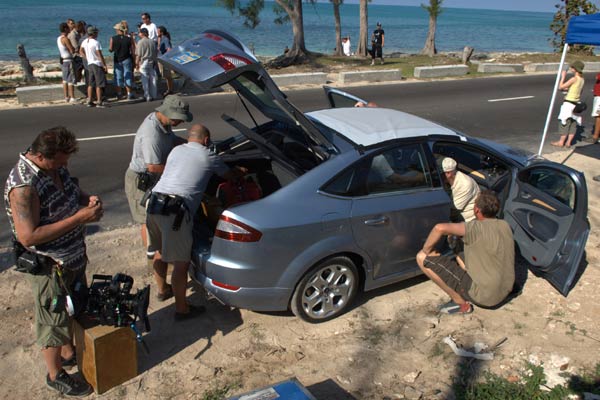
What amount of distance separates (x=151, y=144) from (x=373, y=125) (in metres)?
2.00

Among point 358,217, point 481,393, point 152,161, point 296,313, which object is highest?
point 152,161

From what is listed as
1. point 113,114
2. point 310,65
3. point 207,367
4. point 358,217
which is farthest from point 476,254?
point 310,65

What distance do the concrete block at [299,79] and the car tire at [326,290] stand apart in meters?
12.4

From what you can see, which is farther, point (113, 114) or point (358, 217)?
point (113, 114)

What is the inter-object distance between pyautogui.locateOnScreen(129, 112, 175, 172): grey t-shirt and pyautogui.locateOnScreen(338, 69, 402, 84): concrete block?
43.1 ft

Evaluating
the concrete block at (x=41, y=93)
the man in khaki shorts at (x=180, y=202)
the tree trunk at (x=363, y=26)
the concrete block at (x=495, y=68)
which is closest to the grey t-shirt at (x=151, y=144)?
the man in khaki shorts at (x=180, y=202)

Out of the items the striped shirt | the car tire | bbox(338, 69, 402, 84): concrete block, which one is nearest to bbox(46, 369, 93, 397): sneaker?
the striped shirt

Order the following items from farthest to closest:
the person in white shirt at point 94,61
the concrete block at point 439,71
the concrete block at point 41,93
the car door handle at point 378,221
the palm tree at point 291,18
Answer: the palm tree at point 291,18, the concrete block at point 439,71, the concrete block at point 41,93, the person in white shirt at point 94,61, the car door handle at point 378,221

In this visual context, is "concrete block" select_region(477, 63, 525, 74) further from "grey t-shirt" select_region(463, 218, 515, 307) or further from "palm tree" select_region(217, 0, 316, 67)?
"grey t-shirt" select_region(463, 218, 515, 307)

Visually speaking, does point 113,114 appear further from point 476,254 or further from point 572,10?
point 572,10

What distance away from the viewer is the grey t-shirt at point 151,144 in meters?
4.73

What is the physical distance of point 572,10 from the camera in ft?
89.7

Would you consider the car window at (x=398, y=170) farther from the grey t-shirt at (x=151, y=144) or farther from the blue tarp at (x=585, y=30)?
the blue tarp at (x=585, y=30)

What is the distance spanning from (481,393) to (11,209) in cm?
330
